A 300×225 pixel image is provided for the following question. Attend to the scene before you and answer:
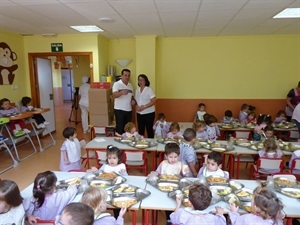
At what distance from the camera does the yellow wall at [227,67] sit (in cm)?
614

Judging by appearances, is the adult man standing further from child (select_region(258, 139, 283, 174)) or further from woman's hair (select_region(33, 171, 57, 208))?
woman's hair (select_region(33, 171, 57, 208))

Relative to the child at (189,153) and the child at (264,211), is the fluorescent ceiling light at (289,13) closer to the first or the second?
the child at (189,153)

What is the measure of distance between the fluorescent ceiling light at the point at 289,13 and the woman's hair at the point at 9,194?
426 cm

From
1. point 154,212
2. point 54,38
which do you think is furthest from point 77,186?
point 54,38

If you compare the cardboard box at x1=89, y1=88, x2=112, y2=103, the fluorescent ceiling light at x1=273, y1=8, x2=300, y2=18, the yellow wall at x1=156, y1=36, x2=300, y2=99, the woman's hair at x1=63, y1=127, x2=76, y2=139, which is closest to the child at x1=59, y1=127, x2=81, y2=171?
the woman's hair at x1=63, y1=127, x2=76, y2=139

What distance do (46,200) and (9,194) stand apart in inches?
11.3

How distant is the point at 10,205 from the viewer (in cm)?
175

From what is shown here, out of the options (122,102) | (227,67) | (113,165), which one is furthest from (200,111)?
(113,165)

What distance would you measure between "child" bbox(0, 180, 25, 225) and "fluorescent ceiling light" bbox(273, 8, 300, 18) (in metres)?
4.27

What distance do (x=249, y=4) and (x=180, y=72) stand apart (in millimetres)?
3104

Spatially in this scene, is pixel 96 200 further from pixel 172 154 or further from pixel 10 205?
pixel 172 154

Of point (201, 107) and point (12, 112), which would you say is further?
point (201, 107)

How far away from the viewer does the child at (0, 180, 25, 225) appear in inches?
67.1

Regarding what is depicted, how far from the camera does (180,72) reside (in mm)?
6473
